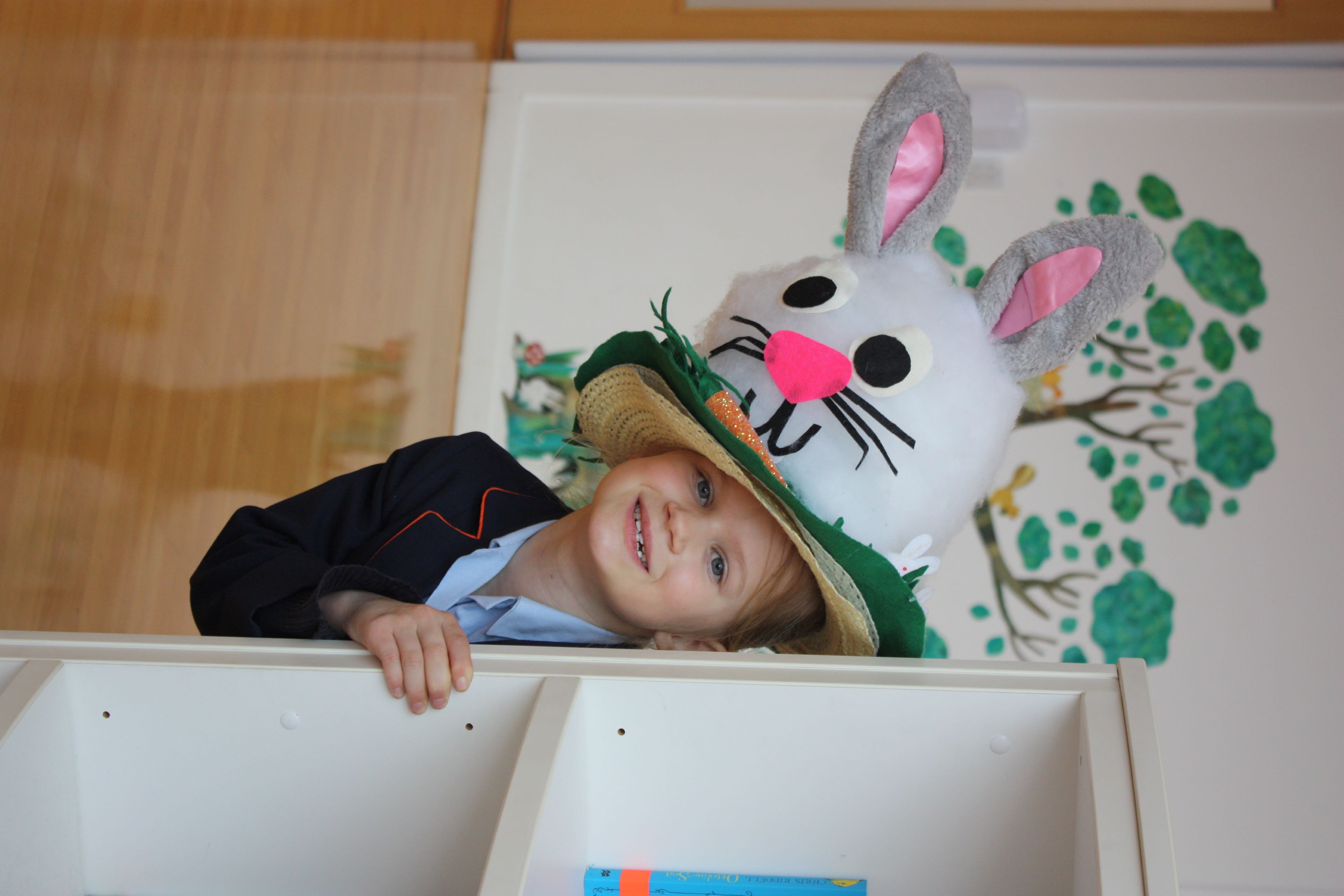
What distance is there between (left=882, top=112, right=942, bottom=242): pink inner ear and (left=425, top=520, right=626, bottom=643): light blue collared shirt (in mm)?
425

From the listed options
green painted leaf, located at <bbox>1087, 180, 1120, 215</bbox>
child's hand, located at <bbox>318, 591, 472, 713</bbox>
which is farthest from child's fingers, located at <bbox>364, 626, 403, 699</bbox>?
green painted leaf, located at <bbox>1087, 180, 1120, 215</bbox>

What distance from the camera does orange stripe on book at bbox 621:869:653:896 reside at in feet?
2.11

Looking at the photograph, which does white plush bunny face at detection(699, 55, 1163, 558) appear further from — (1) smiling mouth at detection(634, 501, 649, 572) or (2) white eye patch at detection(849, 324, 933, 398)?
(1) smiling mouth at detection(634, 501, 649, 572)

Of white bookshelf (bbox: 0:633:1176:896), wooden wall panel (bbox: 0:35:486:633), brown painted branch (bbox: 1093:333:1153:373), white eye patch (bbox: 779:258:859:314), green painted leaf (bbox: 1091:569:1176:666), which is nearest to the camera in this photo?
white bookshelf (bbox: 0:633:1176:896)

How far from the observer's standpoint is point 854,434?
869mm

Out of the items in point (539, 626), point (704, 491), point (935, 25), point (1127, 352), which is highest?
point (935, 25)

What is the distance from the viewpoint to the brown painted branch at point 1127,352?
82.7 inches

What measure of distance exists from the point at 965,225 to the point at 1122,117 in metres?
0.37

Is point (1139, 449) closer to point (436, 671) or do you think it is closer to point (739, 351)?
point (739, 351)

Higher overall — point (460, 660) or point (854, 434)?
point (854, 434)

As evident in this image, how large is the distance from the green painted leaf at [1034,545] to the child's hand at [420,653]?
1.57m

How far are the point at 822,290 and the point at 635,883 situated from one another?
19.0 inches

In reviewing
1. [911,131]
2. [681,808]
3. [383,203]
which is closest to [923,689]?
[681,808]

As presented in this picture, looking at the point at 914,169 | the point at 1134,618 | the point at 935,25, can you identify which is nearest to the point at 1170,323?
the point at 1134,618
